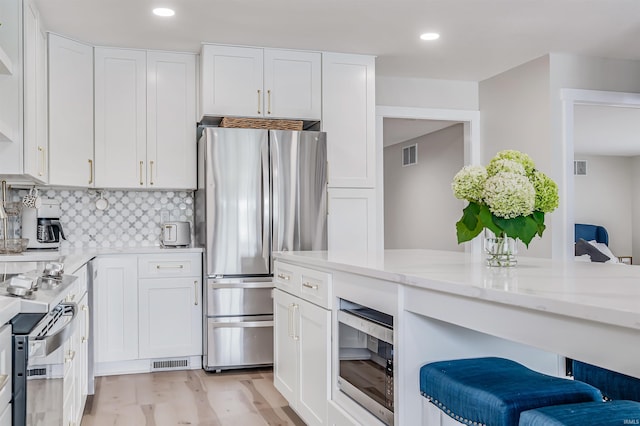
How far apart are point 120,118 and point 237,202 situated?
1.13 m

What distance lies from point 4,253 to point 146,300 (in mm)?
978

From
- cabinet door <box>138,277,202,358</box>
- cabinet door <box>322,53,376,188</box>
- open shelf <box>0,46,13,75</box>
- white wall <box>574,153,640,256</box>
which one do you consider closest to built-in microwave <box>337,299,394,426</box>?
open shelf <box>0,46,13,75</box>

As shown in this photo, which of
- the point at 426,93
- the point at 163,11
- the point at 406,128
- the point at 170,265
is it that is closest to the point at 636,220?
the point at 406,128

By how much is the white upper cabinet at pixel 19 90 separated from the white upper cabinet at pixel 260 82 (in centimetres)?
121

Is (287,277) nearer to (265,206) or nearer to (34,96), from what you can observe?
(265,206)

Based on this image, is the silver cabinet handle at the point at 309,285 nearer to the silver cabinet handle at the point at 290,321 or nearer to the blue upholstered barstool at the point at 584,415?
the silver cabinet handle at the point at 290,321

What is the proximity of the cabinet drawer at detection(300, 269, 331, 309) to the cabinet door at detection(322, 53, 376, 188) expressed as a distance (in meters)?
1.96

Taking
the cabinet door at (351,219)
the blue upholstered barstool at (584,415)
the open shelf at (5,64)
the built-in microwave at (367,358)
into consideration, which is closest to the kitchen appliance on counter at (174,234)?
the cabinet door at (351,219)

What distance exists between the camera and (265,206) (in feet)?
14.1

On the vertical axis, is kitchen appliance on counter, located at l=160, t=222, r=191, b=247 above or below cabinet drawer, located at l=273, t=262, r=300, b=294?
above

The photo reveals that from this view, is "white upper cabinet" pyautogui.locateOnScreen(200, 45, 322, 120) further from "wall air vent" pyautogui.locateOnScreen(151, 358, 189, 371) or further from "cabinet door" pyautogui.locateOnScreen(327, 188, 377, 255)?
"wall air vent" pyautogui.locateOnScreen(151, 358, 189, 371)

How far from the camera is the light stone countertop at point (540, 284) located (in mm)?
1099

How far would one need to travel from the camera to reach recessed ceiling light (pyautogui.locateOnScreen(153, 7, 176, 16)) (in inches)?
144

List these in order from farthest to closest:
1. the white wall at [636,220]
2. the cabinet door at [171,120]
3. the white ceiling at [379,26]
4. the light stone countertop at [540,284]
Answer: the white wall at [636,220] → the cabinet door at [171,120] → the white ceiling at [379,26] → the light stone countertop at [540,284]
